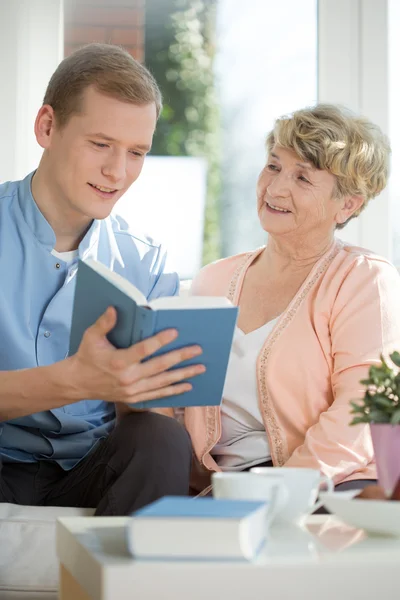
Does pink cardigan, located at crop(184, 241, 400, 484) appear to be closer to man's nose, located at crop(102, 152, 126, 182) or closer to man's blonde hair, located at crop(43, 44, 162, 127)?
man's nose, located at crop(102, 152, 126, 182)

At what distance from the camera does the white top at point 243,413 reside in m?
2.09

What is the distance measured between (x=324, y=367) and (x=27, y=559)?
821mm

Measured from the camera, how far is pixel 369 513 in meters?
1.23

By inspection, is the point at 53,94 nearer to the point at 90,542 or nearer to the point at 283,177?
the point at 283,177

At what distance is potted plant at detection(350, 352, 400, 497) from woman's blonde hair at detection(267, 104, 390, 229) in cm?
93

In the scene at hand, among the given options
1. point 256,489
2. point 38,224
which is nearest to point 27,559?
point 256,489

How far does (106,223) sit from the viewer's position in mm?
2221

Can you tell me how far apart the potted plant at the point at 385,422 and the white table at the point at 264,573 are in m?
0.14

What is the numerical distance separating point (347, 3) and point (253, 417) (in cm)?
180

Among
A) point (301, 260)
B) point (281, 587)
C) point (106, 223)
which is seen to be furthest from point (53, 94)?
point (281, 587)

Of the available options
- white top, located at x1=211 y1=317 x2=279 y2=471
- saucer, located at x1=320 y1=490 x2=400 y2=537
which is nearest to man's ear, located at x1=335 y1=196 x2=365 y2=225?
white top, located at x1=211 y1=317 x2=279 y2=471

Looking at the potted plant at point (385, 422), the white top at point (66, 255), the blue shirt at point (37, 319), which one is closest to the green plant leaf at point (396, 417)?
the potted plant at point (385, 422)

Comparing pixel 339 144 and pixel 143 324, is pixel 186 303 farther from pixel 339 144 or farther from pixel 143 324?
pixel 339 144

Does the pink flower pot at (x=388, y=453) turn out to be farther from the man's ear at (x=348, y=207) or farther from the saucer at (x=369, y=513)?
the man's ear at (x=348, y=207)
